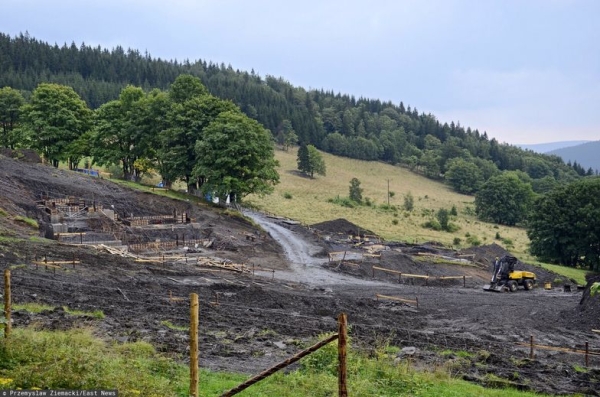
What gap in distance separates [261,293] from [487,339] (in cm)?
1145

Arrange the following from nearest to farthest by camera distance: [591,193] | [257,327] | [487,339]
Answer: [257,327]
[487,339]
[591,193]

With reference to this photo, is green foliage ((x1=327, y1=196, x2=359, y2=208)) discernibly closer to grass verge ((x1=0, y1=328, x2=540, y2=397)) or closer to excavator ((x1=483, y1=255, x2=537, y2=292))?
excavator ((x1=483, y1=255, x2=537, y2=292))

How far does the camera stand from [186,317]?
21.5 m

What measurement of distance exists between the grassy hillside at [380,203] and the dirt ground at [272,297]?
19.6 m

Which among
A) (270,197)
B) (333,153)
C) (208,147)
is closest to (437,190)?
(333,153)

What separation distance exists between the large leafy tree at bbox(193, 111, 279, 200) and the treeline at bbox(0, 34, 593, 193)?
90.9 meters

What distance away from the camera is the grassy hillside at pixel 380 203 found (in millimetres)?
75938

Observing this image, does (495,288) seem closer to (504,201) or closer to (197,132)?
(197,132)

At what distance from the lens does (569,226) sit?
59.2 m

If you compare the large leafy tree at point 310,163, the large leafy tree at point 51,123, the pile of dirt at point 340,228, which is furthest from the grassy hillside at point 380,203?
the large leafy tree at point 51,123

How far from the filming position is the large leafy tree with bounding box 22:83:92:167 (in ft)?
203

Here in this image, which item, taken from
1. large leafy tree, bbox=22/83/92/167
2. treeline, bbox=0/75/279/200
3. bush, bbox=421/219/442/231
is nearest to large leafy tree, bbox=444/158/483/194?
bush, bbox=421/219/442/231

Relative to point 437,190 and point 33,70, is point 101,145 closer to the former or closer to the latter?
point 437,190

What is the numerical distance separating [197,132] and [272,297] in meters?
32.3
